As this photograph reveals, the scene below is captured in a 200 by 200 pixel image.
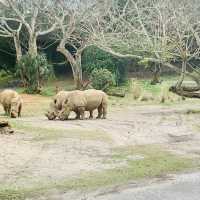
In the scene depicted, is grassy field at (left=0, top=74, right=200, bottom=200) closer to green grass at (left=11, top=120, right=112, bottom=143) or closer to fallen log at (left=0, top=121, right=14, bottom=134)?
green grass at (left=11, top=120, right=112, bottom=143)

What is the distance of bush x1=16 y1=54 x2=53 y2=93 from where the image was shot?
98.8ft

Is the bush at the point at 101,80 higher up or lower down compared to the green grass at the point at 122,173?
lower down

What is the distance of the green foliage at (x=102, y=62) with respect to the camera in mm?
34188

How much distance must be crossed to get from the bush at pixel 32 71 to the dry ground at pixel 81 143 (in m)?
9.62

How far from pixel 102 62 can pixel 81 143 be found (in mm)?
21189

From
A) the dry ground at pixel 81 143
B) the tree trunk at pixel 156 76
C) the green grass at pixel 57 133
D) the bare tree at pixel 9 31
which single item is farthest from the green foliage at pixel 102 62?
the green grass at pixel 57 133

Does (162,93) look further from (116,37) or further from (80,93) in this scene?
(80,93)

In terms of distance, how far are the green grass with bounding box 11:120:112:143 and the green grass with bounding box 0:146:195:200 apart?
138 centimetres

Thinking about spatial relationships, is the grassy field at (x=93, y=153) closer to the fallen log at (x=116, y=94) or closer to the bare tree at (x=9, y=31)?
the fallen log at (x=116, y=94)

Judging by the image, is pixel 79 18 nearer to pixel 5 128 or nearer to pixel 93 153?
pixel 5 128

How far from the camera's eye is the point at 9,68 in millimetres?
37438

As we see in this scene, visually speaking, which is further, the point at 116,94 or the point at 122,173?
the point at 116,94

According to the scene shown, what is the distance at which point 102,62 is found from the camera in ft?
112

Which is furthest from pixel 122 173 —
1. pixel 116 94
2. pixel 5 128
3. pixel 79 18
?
pixel 116 94
